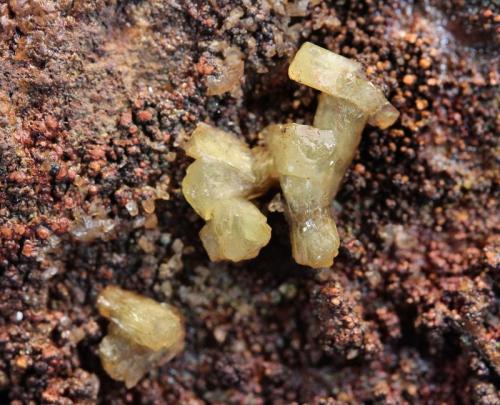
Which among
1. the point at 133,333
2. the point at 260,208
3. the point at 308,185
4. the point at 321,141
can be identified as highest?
the point at 321,141

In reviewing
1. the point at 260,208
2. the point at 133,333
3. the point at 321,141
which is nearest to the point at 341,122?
the point at 321,141

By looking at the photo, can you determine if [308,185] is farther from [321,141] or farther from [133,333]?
[133,333]

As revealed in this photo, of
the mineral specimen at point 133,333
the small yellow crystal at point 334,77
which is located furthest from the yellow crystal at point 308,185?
the mineral specimen at point 133,333

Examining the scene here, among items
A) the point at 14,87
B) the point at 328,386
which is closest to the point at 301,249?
the point at 328,386

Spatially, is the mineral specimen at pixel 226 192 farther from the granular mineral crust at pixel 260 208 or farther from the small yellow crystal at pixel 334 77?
the small yellow crystal at pixel 334 77

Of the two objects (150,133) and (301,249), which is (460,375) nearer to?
(301,249)

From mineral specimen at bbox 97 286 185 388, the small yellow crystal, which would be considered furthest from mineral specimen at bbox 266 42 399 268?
mineral specimen at bbox 97 286 185 388

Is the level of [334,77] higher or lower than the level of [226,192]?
higher
